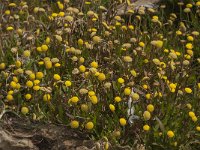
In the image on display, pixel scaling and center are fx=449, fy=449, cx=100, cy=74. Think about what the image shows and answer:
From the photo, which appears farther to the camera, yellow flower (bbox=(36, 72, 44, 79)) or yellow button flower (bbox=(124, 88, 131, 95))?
yellow flower (bbox=(36, 72, 44, 79))

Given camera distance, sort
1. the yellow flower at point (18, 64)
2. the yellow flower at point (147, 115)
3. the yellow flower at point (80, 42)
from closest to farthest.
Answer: the yellow flower at point (147, 115) → the yellow flower at point (18, 64) → the yellow flower at point (80, 42)

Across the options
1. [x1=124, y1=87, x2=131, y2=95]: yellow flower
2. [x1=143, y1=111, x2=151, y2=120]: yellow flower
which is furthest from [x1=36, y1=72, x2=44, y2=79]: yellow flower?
[x1=143, y1=111, x2=151, y2=120]: yellow flower

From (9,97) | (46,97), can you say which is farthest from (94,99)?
(9,97)

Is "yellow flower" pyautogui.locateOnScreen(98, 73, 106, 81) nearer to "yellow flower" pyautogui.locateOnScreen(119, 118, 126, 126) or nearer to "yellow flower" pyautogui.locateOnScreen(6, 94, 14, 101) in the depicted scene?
"yellow flower" pyautogui.locateOnScreen(119, 118, 126, 126)

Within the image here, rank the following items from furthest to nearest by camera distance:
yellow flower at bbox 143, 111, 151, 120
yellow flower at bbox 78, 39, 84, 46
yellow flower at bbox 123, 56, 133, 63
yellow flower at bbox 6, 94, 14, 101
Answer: yellow flower at bbox 78, 39, 84, 46 → yellow flower at bbox 123, 56, 133, 63 → yellow flower at bbox 6, 94, 14, 101 → yellow flower at bbox 143, 111, 151, 120

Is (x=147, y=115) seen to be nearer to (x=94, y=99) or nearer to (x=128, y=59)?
(x=94, y=99)

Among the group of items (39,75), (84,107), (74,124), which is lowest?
(74,124)

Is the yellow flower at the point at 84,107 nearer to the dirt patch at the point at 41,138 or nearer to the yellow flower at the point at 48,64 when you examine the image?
the dirt patch at the point at 41,138

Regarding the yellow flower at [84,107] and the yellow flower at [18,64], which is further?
the yellow flower at [18,64]

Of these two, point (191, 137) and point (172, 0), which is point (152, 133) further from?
point (172, 0)

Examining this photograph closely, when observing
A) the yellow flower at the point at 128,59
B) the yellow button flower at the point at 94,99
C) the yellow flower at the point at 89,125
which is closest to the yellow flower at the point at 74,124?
the yellow flower at the point at 89,125

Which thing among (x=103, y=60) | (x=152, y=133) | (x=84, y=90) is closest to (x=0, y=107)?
(x=84, y=90)

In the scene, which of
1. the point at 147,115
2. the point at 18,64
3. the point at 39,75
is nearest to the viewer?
the point at 147,115

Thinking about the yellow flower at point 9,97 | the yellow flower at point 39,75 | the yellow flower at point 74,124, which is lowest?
the yellow flower at point 74,124
